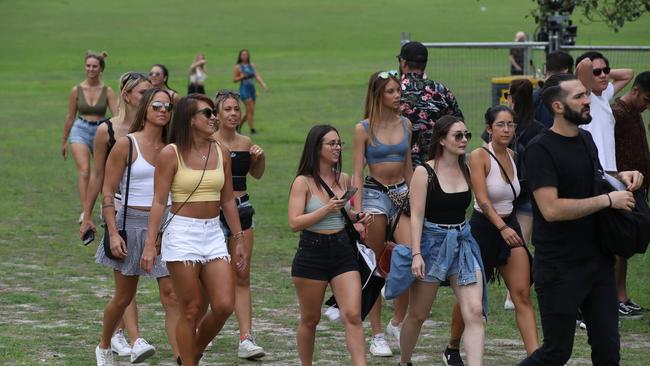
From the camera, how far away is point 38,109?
3388 cm

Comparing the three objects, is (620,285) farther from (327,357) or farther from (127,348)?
(127,348)

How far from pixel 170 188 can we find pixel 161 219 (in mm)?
215

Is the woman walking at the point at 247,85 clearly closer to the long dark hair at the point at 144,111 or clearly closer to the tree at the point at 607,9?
the tree at the point at 607,9

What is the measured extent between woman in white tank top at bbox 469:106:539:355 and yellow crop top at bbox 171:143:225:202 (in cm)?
173

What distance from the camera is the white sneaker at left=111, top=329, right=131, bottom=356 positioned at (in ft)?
30.3

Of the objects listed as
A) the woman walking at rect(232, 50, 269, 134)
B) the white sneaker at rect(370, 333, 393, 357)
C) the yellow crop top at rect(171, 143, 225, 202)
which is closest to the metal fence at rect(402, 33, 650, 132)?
the white sneaker at rect(370, 333, 393, 357)

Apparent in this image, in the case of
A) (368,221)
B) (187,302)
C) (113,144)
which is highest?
(113,144)

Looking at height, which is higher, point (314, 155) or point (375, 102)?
point (375, 102)

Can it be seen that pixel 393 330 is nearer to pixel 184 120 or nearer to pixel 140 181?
pixel 140 181

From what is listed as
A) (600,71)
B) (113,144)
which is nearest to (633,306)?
(600,71)

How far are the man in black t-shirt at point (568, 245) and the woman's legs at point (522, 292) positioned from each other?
55.4 inches

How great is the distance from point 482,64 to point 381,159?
930 cm

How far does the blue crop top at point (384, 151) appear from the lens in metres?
9.15

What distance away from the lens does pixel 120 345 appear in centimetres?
931
